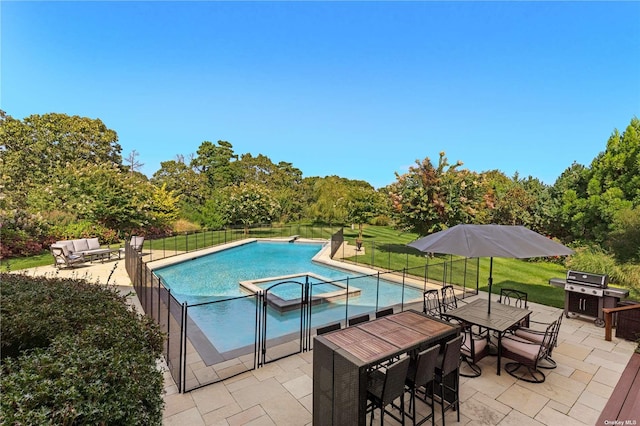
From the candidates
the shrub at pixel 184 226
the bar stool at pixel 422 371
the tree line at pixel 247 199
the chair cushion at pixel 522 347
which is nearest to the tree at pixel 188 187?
the tree line at pixel 247 199

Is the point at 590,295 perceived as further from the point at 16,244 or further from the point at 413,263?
the point at 16,244

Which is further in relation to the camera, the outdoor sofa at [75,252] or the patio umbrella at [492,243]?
the outdoor sofa at [75,252]

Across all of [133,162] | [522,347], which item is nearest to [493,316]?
[522,347]

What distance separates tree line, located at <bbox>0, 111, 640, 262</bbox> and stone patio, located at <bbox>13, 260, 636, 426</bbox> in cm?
1030

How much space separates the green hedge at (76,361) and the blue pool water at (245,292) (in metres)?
2.47

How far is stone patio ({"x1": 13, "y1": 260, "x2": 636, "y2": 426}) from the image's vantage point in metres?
3.41

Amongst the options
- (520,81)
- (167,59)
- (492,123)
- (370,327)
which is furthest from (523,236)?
(492,123)

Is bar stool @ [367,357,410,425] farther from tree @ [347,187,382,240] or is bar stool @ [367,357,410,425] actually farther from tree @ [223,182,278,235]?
tree @ [223,182,278,235]

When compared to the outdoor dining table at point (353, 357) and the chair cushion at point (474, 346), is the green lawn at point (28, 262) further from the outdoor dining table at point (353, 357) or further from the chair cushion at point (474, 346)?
the chair cushion at point (474, 346)

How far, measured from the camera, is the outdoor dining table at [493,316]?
4.41m

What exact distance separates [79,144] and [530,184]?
3987 cm

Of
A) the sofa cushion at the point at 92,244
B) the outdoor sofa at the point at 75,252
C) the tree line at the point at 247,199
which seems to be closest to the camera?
the outdoor sofa at the point at 75,252

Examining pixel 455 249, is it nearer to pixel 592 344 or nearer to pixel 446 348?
pixel 446 348

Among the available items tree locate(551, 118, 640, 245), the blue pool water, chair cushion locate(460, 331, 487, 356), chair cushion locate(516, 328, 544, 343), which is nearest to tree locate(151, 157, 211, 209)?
the blue pool water
